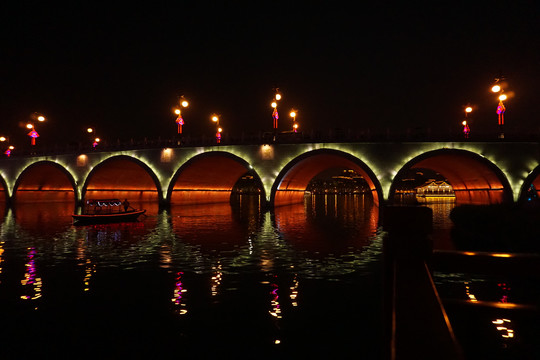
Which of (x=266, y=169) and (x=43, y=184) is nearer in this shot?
(x=266, y=169)

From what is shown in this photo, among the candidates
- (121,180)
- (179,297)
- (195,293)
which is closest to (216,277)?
(195,293)

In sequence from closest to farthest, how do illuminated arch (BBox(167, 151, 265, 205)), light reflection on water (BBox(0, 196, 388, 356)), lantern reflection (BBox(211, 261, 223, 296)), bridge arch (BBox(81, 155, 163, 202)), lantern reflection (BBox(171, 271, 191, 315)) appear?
light reflection on water (BBox(0, 196, 388, 356)), lantern reflection (BBox(171, 271, 191, 315)), lantern reflection (BBox(211, 261, 223, 296)), illuminated arch (BBox(167, 151, 265, 205)), bridge arch (BBox(81, 155, 163, 202))

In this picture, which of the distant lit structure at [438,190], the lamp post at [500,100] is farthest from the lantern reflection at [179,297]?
the distant lit structure at [438,190]

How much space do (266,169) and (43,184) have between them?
40.6 meters

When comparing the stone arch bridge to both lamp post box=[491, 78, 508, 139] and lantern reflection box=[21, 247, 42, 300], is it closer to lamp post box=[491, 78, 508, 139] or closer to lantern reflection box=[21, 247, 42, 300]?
lamp post box=[491, 78, 508, 139]

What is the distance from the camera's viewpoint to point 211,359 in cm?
559

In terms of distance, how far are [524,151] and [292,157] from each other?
799 inches

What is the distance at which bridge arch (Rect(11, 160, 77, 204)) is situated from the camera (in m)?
48.6

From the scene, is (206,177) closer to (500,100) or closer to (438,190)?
(500,100)

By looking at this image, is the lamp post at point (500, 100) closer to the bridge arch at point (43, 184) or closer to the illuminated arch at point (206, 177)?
the illuminated arch at point (206, 177)

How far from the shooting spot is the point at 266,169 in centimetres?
3625

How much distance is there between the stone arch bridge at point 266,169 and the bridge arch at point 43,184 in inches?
5.4

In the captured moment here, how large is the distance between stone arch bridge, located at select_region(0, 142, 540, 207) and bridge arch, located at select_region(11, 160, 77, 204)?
14 cm

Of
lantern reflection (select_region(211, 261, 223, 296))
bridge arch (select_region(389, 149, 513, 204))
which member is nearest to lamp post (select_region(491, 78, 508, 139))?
bridge arch (select_region(389, 149, 513, 204))
